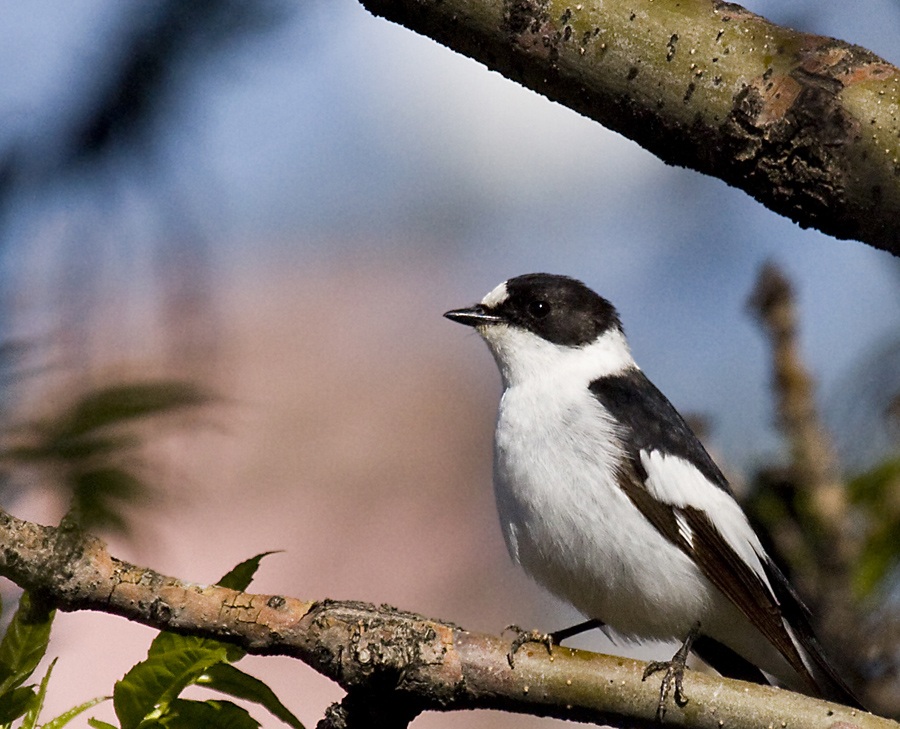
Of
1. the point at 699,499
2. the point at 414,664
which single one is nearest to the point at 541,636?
the point at 414,664

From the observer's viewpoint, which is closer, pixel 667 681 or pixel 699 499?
pixel 667 681

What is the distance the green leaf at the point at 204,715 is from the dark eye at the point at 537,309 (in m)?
2.78

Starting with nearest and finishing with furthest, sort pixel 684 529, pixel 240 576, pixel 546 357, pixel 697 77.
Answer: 1. pixel 697 77
2. pixel 240 576
3. pixel 684 529
4. pixel 546 357

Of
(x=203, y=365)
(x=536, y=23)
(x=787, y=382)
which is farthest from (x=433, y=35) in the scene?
(x=787, y=382)

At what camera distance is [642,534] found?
3.48m

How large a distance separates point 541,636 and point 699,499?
1.02 metres

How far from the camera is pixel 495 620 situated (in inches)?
223

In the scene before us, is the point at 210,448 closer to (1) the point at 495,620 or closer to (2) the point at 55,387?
(2) the point at 55,387

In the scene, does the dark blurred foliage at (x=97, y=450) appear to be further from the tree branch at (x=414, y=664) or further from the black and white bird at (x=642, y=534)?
the black and white bird at (x=642, y=534)

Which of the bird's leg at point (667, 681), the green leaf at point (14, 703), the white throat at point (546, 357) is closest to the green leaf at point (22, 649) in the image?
the green leaf at point (14, 703)

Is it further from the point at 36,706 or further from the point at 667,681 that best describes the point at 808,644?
the point at 36,706

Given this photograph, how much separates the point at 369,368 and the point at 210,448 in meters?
6.66

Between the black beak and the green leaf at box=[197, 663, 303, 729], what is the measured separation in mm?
2492

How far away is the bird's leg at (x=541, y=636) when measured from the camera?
2398 millimetres
